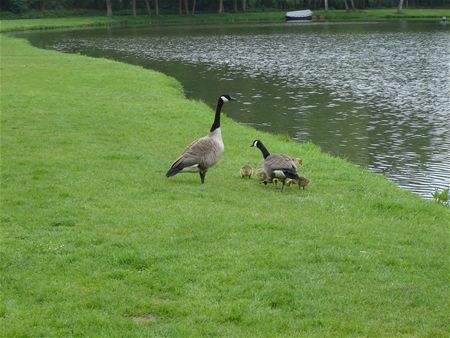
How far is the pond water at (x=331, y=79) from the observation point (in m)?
25.3

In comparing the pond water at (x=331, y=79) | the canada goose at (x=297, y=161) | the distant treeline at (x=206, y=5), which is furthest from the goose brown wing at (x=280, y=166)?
the distant treeline at (x=206, y=5)

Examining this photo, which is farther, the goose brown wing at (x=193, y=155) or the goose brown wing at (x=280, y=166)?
the goose brown wing at (x=193, y=155)

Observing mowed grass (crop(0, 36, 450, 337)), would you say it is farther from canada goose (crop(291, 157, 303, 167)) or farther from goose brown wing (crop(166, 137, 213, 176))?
goose brown wing (crop(166, 137, 213, 176))

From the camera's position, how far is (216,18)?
368ft

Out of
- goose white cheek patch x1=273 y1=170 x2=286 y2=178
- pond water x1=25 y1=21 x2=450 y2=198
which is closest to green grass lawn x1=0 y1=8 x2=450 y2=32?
pond water x1=25 y1=21 x2=450 y2=198

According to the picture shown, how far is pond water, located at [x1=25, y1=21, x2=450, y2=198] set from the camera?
2530cm

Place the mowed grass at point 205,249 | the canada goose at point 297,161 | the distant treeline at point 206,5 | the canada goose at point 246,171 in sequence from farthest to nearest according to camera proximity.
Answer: the distant treeline at point 206,5, the canada goose at point 297,161, the canada goose at point 246,171, the mowed grass at point 205,249

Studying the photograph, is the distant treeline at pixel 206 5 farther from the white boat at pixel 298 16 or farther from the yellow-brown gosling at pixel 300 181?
the yellow-brown gosling at pixel 300 181

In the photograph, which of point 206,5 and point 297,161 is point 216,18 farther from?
point 297,161

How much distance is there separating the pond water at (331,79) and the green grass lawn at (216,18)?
563 inches

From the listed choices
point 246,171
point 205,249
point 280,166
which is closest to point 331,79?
point 246,171

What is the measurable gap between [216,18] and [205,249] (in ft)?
341

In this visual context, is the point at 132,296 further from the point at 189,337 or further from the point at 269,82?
the point at 269,82

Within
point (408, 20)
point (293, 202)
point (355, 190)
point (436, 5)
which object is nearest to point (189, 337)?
point (293, 202)
